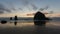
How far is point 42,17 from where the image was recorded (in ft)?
423

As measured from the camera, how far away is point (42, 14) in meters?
133

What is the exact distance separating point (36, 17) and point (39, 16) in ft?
13.4

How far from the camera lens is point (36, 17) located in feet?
431

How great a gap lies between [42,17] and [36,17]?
19.0ft

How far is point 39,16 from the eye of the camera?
128375 mm

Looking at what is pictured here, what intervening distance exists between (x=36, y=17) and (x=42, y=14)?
20.5 feet

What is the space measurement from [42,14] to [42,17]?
4732 millimetres
